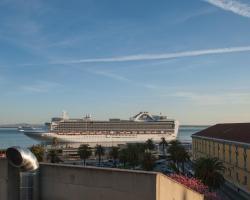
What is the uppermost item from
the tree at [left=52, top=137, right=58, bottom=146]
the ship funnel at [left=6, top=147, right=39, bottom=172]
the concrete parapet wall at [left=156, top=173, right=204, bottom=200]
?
the ship funnel at [left=6, top=147, right=39, bottom=172]

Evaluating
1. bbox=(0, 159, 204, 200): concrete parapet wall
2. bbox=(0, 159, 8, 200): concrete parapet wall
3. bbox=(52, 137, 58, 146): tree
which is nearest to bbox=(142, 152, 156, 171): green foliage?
bbox=(0, 159, 204, 200): concrete parapet wall

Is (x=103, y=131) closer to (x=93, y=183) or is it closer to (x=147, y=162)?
(x=147, y=162)

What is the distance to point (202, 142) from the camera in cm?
6700

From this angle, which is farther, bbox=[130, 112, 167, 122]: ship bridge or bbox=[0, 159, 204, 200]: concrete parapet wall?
bbox=[130, 112, 167, 122]: ship bridge

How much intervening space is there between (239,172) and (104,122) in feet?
317

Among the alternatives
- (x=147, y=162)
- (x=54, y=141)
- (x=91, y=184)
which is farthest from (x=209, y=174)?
(x=54, y=141)

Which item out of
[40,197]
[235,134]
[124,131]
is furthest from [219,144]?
[124,131]

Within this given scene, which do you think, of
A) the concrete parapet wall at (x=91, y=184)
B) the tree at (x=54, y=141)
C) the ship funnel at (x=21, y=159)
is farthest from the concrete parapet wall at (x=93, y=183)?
the tree at (x=54, y=141)

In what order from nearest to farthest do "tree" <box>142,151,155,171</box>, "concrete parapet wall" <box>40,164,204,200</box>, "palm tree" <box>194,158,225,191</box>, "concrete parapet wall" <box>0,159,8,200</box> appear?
"concrete parapet wall" <box>40,164,204,200</box>
"concrete parapet wall" <box>0,159,8,200</box>
"palm tree" <box>194,158,225,191</box>
"tree" <box>142,151,155,171</box>

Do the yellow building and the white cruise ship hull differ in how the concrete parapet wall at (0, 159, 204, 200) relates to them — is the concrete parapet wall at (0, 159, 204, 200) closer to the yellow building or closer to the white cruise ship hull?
the yellow building

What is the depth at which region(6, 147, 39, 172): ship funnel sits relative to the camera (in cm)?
983

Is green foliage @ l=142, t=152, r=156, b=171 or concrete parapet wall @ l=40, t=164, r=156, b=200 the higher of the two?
concrete parapet wall @ l=40, t=164, r=156, b=200

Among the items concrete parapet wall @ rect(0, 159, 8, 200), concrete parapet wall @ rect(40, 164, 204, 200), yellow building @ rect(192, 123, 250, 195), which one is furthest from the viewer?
yellow building @ rect(192, 123, 250, 195)

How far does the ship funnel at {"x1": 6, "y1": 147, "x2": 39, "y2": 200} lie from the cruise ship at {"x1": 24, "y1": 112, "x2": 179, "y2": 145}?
123837 mm
